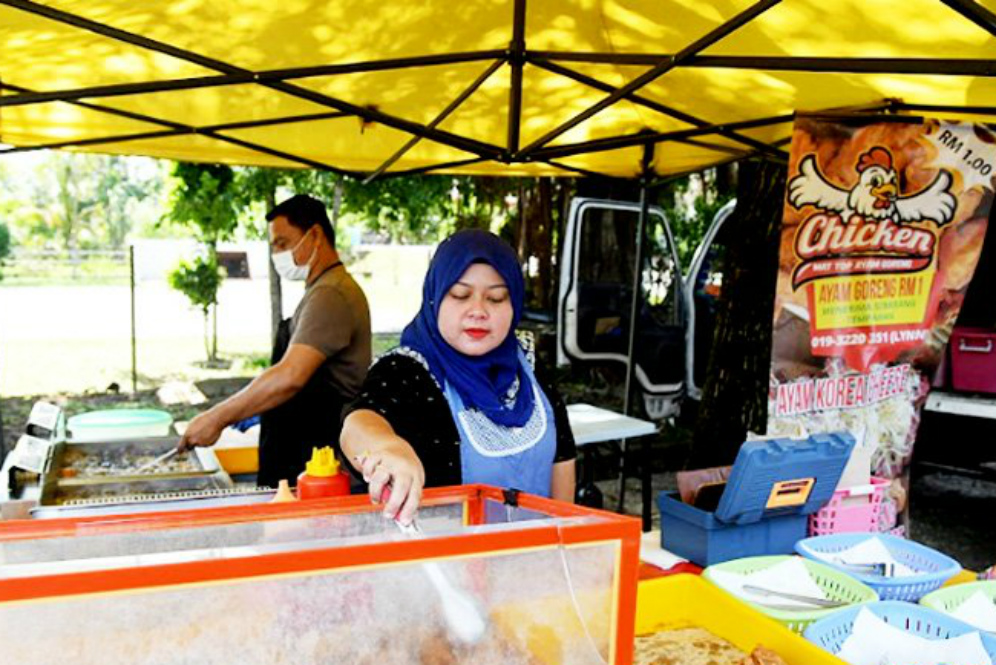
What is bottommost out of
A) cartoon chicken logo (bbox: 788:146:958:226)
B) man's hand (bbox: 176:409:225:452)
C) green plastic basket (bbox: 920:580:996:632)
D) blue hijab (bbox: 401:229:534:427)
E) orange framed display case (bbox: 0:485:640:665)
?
green plastic basket (bbox: 920:580:996:632)

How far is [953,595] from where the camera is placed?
1.90 meters

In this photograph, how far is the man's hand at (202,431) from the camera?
2.98m

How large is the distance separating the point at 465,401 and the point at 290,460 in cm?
144

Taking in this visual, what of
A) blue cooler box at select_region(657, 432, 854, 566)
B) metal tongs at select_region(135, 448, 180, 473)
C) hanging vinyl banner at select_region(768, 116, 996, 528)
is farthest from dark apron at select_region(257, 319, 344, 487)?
hanging vinyl banner at select_region(768, 116, 996, 528)

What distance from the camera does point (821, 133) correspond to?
111 inches

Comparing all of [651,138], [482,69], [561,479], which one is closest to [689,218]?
[651,138]

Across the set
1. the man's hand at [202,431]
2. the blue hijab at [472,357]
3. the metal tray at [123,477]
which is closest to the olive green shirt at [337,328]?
the man's hand at [202,431]

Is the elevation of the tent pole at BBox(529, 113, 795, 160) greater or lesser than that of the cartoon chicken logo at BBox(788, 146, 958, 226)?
A: greater

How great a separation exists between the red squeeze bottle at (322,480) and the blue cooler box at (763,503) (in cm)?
97

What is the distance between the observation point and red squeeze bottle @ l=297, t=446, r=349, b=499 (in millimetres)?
1690

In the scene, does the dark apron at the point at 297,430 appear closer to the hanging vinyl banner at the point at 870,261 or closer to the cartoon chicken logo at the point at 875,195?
the hanging vinyl banner at the point at 870,261

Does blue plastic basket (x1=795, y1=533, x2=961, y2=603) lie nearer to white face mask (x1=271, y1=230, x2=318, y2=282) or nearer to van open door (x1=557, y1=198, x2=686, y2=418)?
white face mask (x1=271, y1=230, x2=318, y2=282)

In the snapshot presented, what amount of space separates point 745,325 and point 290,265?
3041 millimetres

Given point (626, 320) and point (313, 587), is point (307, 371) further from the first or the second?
point (626, 320)
